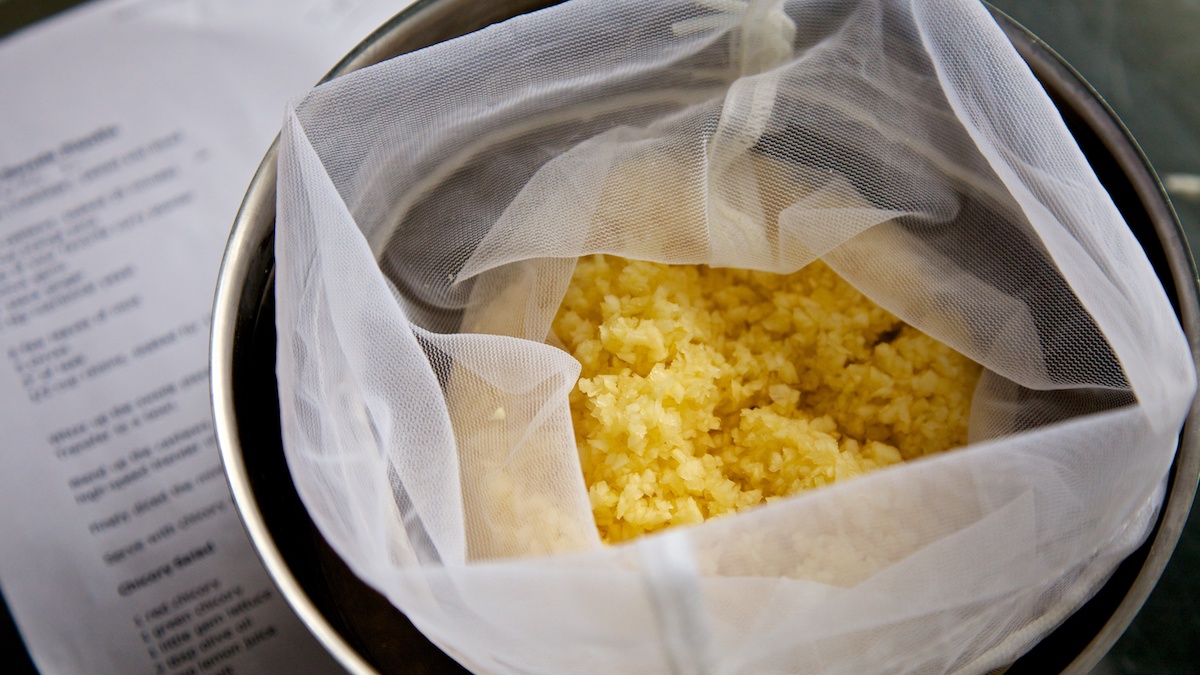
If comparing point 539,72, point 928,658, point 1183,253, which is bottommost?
point 928,658

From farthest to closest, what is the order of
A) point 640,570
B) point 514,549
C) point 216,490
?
point 216,490, point 514,549, point 640,570

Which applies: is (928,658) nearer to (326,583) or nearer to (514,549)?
(514,549)

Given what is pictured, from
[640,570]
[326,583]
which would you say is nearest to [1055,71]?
[640,570]

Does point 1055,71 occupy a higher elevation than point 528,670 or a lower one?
higher
